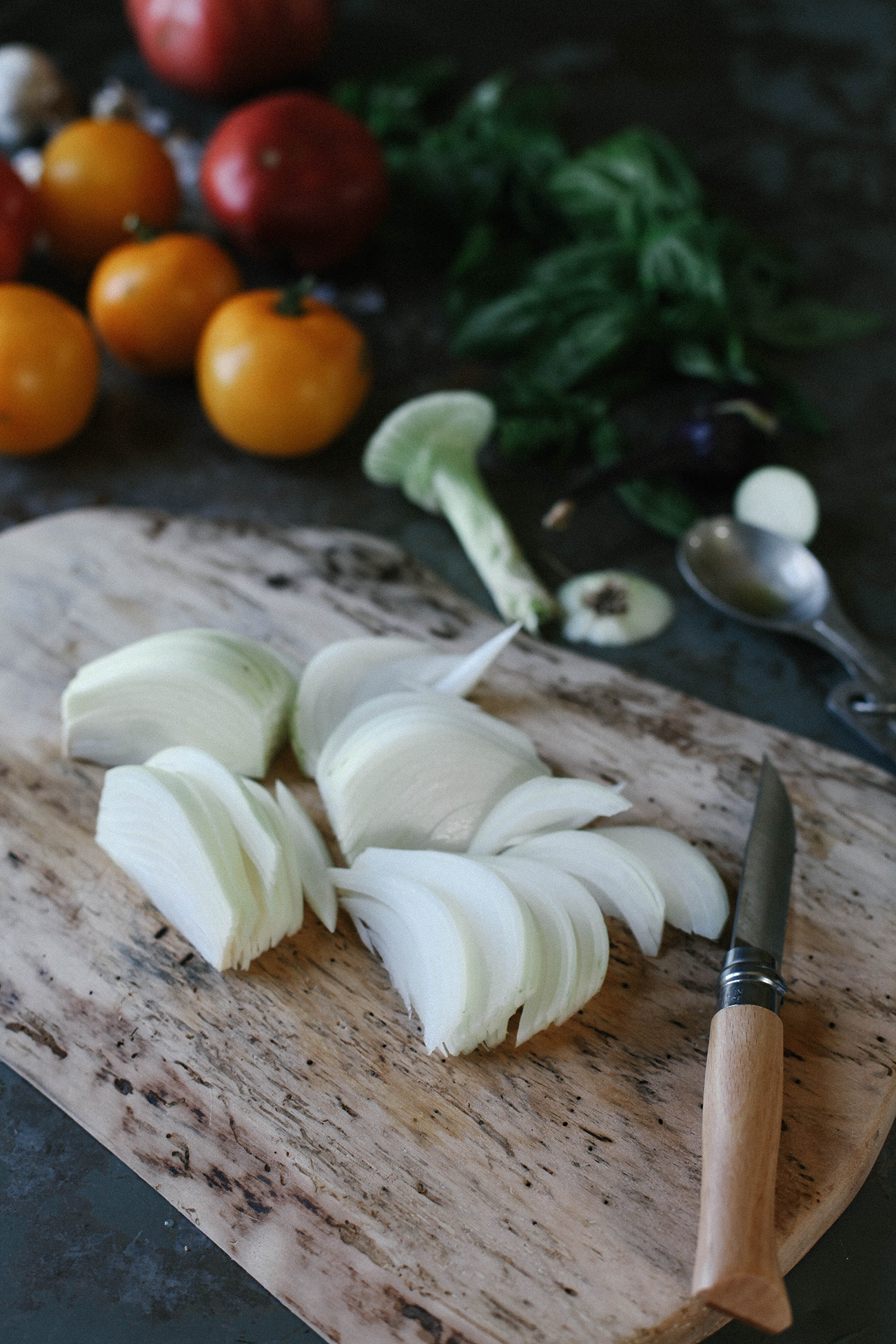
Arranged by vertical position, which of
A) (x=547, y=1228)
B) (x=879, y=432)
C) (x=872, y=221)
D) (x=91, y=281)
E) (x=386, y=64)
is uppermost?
(x=386, y=64)

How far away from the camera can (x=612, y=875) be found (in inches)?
50.3

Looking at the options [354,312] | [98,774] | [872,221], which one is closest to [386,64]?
[354,312]

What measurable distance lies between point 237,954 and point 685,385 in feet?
4.95

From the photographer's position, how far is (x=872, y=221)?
254 centimetres

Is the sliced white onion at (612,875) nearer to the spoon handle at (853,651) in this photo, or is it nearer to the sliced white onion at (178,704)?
the sliced white onion at (178,704)

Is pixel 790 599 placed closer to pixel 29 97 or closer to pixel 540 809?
pixel 540 809

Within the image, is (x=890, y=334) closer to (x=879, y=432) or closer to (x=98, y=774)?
(x=879, y=432)

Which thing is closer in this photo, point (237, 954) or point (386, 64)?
point (237, 954)

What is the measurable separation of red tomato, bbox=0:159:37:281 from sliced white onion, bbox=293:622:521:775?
1.20 meters

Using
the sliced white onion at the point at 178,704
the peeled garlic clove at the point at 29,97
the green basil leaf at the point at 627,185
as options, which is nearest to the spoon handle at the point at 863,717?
the sliced white onion at the point at 178,704

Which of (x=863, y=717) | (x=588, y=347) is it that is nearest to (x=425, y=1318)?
(x=863, y=717)

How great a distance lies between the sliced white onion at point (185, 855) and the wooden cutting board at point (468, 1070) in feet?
0.16

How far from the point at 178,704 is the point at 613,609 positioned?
2.43ft

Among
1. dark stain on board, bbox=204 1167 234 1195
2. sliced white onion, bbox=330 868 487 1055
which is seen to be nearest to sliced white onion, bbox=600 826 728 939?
sliced white onion, bbox=330 868 487 1055
